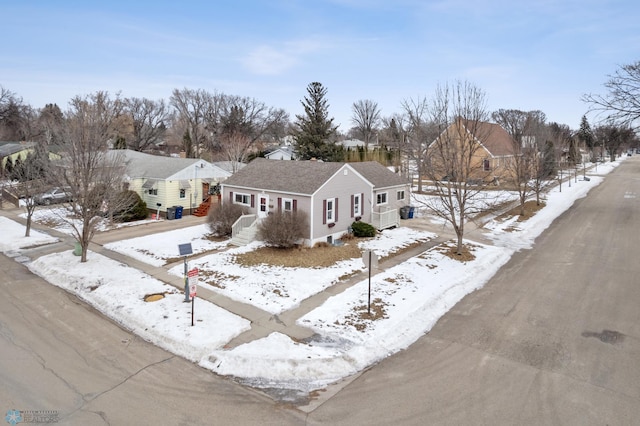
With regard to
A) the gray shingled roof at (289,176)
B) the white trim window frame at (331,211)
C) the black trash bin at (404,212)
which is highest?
the gray shingled roof at (289,176)

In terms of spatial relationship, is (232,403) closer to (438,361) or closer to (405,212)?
(438,361)

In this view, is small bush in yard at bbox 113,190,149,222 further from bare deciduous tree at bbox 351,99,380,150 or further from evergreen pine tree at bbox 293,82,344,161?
bare deciduous tree at bbox 351,99,380,150

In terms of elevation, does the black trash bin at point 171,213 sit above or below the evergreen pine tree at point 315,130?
below

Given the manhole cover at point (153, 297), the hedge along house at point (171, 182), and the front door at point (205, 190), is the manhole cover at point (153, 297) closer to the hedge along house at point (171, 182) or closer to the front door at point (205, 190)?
the hedge along house at point (171, 182)

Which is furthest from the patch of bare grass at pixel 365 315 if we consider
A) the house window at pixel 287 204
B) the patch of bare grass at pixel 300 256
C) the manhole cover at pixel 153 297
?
the house window at pixel 287 204

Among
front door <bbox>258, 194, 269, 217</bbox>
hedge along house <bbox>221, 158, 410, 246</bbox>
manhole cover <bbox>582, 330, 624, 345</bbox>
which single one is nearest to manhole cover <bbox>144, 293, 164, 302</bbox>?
hedge along house <bbox>221, 158, 410, 246</bbox>

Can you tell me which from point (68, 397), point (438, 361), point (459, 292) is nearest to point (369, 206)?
point (459, 292)
